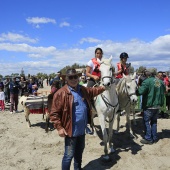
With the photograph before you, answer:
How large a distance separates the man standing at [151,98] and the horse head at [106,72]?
1716 mm

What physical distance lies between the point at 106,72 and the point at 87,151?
94.1 inches

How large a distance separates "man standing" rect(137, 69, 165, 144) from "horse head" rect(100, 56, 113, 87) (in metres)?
1.72

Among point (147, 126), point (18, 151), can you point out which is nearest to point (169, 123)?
point (147, 126)

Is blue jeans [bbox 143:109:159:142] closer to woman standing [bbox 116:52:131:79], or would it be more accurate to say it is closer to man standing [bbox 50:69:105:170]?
woman standing [bbox 116:52:131:79]

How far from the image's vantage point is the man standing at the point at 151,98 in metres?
6.66

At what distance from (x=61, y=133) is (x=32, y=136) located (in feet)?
14.1

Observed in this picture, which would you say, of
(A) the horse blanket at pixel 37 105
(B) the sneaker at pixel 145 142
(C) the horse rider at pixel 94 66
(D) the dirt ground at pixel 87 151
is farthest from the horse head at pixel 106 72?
(A) the horse blanket at pixel 37 105

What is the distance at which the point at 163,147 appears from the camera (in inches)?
260

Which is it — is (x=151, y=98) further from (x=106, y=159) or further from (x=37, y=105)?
(x=37, y=105)

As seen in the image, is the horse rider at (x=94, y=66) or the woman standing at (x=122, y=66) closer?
the horse rider at (x=94, y=66)

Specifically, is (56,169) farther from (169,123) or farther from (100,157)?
(169,123)

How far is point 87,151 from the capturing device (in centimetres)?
635

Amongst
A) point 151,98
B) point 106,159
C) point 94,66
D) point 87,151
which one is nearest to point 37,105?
point 87,151

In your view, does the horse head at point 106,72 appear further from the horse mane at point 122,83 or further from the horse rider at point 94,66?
the horse mane at point 122,83
